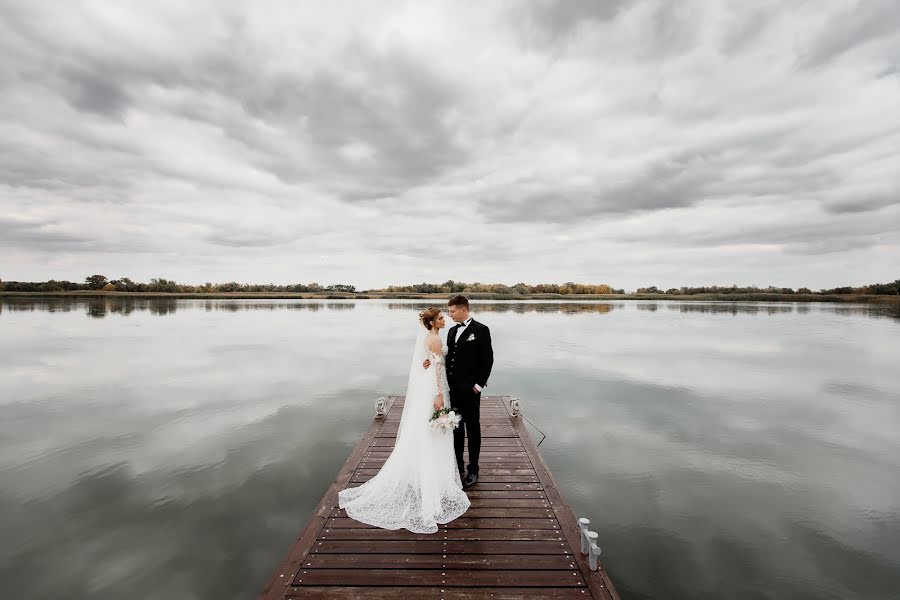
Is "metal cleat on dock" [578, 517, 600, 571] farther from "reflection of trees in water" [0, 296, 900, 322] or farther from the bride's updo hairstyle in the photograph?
"reflection of trees in water" [0, 296, 900, 322]

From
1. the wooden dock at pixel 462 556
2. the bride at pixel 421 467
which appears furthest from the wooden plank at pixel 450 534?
the bride at pixel 421 467

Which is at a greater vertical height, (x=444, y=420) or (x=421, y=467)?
(x=444, y=420)

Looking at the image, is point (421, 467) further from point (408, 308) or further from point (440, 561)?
point (408, 308)

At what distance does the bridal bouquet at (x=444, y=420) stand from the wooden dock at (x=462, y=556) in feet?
3.65

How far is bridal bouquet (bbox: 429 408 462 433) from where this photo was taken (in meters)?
4.94

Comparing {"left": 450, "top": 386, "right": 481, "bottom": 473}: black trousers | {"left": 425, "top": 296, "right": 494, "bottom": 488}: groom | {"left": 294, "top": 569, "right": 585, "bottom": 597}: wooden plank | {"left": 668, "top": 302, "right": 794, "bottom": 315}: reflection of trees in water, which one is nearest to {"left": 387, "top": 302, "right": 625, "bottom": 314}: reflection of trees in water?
{"left": 668, "top": 302, "right": 794, "bottom": 315}: reflection of trees in water

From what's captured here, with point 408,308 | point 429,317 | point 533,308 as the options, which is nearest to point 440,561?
point 429,317

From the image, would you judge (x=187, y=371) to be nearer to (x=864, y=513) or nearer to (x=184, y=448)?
(x=184, y=448)

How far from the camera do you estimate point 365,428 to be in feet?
33.8

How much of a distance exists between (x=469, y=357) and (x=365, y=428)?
6.12 metres

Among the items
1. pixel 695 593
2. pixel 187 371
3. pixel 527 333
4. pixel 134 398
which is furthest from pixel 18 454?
pixel 527 333

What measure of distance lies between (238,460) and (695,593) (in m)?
8.22

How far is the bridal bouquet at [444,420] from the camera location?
16.2 ft

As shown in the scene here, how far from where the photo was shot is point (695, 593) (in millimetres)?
4797
